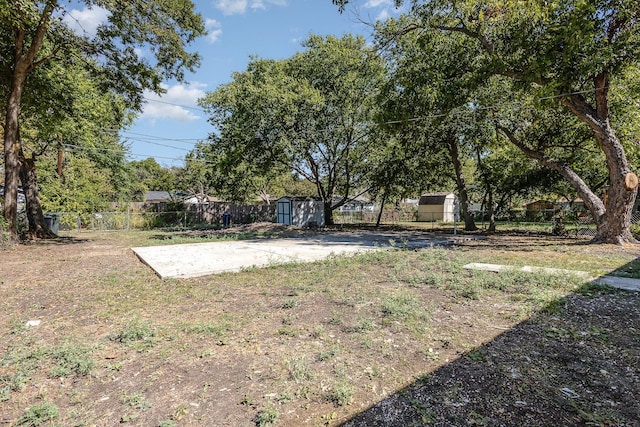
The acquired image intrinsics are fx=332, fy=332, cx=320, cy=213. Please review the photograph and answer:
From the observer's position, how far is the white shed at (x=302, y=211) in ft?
66.3

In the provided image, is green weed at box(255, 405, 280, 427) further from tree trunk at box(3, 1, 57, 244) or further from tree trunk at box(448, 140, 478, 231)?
tree trunk at box(448, 140, 478, 231)

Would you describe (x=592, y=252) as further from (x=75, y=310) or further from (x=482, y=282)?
(x=75, y=310)

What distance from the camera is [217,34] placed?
457 inches

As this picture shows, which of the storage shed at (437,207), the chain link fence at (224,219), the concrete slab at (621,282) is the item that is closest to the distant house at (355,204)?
the chain link fence at (224,219)

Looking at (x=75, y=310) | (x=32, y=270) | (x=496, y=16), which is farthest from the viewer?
(x=496, y=16)

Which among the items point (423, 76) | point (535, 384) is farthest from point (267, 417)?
point (423, 76)

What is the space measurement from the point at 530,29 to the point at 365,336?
878cm

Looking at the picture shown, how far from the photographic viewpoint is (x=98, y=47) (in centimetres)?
1014

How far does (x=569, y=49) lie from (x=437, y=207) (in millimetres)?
25893

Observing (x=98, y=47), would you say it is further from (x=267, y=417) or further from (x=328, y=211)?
(x=328, y=211)

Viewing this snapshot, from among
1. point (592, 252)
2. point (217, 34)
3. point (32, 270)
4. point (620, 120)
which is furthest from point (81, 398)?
point (620, 120)

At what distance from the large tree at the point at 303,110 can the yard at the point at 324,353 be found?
10975 mm

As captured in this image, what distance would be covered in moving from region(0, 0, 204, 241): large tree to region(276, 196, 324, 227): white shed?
1065cm

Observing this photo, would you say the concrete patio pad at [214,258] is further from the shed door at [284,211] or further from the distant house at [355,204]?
the distant house at [355,204]
